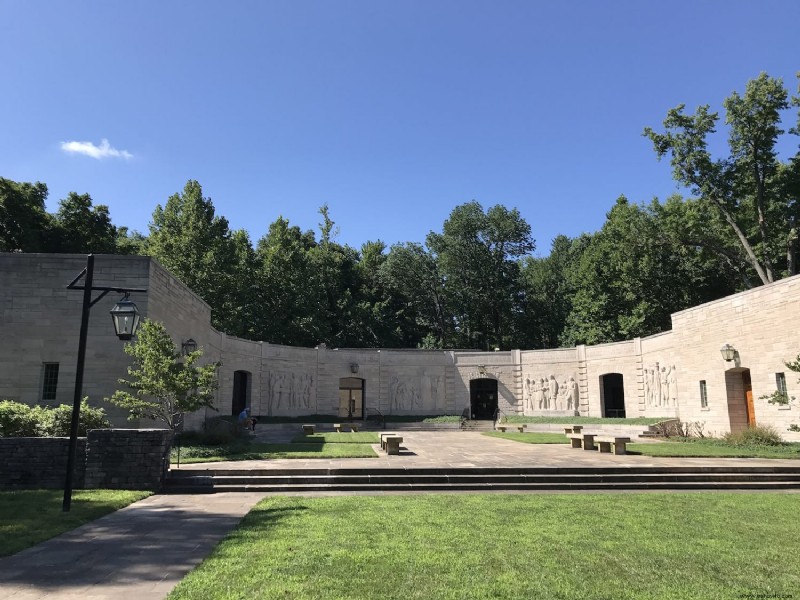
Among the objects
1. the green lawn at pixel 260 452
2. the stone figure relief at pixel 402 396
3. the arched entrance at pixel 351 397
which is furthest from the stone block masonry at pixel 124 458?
the stone figure relief at pixel 402 396

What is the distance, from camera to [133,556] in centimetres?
625

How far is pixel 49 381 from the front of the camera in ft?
51.1

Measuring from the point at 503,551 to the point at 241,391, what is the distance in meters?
→ 27.1

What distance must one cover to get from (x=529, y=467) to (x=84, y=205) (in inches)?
1292

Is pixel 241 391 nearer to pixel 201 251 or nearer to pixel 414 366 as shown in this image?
pixel 201 251

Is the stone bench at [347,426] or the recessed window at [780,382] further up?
the recessed window at [780,382]

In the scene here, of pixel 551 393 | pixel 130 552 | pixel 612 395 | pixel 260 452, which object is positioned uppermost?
pixel 551 393

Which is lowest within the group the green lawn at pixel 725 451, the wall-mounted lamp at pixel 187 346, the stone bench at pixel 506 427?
the stone bench at pixel 506 427

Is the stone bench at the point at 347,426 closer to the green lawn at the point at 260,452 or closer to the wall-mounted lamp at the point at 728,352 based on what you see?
the green lawn at the point at 260,452

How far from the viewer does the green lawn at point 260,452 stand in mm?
14656

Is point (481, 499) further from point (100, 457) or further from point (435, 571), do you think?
point (100, 457)

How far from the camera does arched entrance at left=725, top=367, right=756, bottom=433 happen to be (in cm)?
2052

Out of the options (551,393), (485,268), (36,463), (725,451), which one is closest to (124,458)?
(36,463)

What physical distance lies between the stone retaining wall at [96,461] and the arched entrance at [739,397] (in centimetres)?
2004
